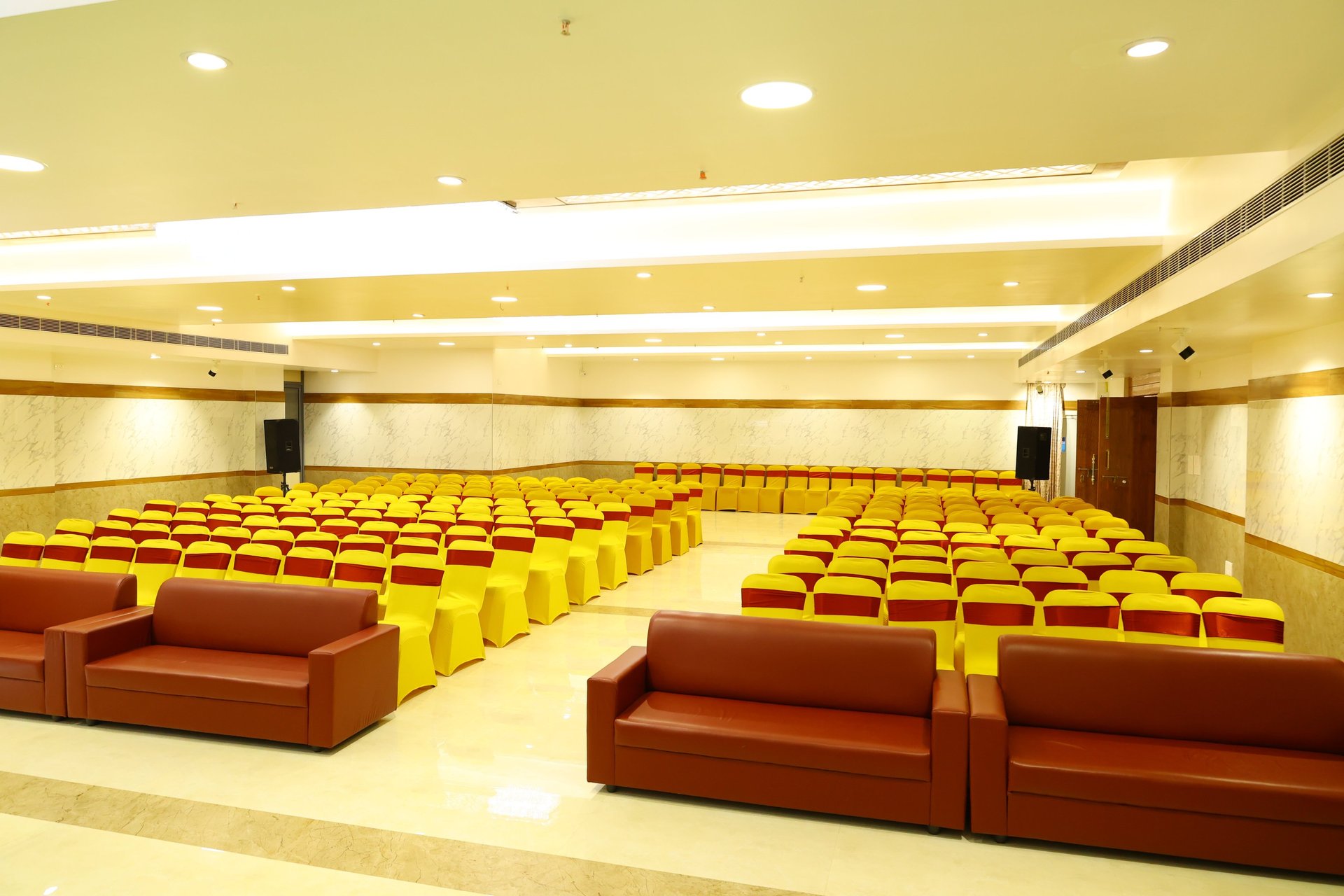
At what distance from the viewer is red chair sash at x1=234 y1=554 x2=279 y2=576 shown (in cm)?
762

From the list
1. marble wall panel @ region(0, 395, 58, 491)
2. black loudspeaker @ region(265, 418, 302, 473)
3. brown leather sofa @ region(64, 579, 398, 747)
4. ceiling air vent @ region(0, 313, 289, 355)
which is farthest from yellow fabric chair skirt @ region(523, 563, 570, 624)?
black loudspeaker @ region(265, 418, 302, 473)

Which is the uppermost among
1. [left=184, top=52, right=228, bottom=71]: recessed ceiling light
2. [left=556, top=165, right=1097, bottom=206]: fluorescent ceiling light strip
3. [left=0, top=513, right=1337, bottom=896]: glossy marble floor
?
[left=556, top=165, right=1097, bottom=206]: fluorescent ceiling light strip

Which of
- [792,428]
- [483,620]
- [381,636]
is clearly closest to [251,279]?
[483,620]

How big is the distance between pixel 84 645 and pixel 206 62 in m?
4.08

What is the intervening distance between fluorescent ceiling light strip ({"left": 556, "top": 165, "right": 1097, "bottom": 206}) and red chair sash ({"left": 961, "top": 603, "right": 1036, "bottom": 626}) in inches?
125

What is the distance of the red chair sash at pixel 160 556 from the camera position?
808cm

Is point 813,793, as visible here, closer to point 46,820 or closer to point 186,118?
point 46,820

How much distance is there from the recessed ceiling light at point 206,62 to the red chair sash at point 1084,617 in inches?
227

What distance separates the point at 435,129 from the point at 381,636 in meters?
3.26

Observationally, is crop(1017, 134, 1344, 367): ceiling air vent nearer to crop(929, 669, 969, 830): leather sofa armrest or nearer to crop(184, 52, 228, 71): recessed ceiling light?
crop(929, 669, 969, 830): leather sofa armrest

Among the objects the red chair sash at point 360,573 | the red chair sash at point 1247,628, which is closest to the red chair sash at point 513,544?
the red chair sash at point 360,573

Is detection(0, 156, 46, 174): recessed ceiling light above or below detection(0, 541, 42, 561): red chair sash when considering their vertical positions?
above

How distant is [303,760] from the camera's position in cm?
520

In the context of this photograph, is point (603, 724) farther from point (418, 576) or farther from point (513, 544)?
point (513, 544)
